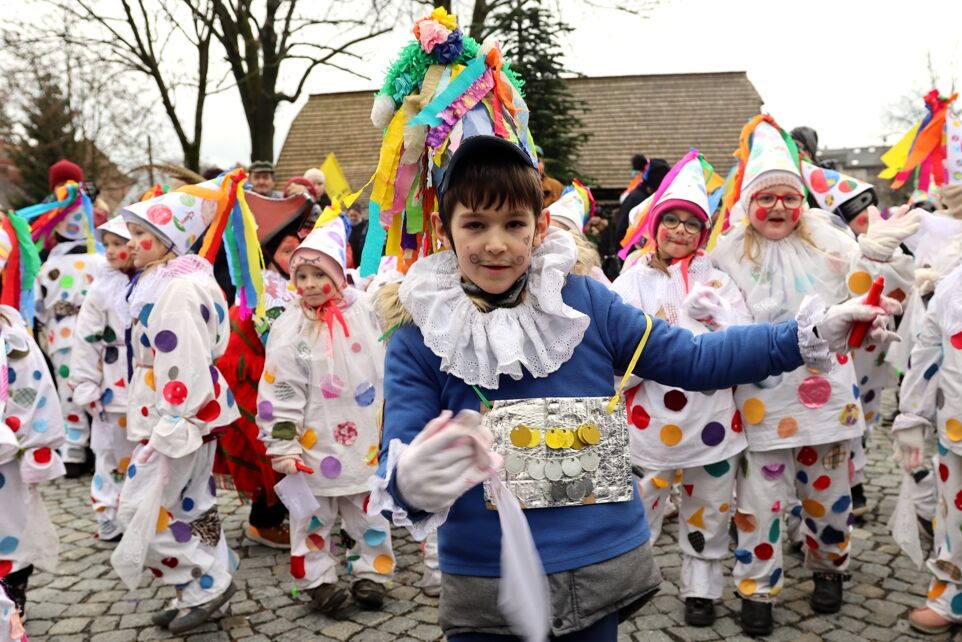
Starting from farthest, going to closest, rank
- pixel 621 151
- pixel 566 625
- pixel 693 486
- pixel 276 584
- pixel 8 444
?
pixel 621 151 < pixel 276 584 < pixel 693 486 < pixel 8 444 < pixel 566 625

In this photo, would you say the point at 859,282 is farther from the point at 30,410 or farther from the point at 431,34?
the point at 30,410

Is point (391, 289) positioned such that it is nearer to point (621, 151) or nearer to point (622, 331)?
point (622, 331)

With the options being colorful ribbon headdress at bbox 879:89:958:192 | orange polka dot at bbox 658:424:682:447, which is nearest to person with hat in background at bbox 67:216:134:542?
orange polka dot at bbox 658:424:682:447

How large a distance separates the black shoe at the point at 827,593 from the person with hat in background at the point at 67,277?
5884 millimetres

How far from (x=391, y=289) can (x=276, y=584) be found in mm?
2997

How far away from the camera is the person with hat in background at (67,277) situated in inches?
263

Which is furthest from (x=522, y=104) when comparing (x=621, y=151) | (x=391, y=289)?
(x=621, y=151)

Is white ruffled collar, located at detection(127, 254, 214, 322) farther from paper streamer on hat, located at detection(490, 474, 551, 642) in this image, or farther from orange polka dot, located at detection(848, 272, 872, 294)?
orange polka dot, located at detection(848, 272, 872, 294)

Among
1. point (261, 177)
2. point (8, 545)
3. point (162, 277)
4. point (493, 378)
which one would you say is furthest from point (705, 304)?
point (261, 177)

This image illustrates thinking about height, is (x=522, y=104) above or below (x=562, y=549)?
above

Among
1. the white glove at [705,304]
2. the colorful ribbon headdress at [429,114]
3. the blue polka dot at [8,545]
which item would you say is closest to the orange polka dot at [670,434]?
the white glove at [705,304]

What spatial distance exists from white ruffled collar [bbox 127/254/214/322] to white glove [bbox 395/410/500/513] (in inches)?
107

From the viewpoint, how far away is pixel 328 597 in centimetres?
400

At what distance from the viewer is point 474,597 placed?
74.0 inches
